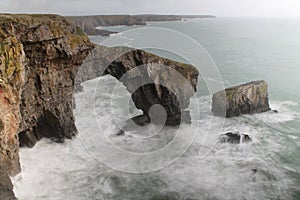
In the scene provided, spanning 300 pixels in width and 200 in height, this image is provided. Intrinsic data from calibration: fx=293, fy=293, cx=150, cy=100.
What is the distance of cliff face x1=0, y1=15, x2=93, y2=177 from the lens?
23.5m

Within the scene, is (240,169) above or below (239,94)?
below

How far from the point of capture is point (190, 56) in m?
102

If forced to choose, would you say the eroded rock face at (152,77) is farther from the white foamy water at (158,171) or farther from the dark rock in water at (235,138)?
the dark rock in water at (235,138)

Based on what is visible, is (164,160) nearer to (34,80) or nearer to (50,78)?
(50,78)

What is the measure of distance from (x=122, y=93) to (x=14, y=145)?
3392 cm

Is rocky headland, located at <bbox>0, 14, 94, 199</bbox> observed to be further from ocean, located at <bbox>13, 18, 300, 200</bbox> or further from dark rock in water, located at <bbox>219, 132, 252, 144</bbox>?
dark rock in water, located at <bbox>219, 132, 252, 144</bbox>

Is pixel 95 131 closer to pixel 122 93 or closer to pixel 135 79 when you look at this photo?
pixel 135 79

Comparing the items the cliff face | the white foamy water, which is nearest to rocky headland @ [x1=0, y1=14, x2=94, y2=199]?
the cliff face

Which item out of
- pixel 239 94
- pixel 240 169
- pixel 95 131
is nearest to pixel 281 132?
pixel 239 94

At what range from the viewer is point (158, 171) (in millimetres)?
29391

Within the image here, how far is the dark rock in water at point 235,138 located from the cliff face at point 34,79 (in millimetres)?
18950

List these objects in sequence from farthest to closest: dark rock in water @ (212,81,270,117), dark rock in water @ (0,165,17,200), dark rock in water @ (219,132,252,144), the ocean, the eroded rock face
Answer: dark rock in water @ (212,81,270,117) < the eroded rock face < dark rock in water @ (219,132,252,144) < the ocean < dark rock in water @ (0,165,17,200)

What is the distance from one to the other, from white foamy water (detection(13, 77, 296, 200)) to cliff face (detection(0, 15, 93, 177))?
8.35 ft

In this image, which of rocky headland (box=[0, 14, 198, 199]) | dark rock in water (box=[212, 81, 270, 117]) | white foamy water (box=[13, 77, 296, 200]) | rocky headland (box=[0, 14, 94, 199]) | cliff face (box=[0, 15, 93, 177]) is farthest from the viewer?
dark rock in water (box=[212, 81, 270, 117])
